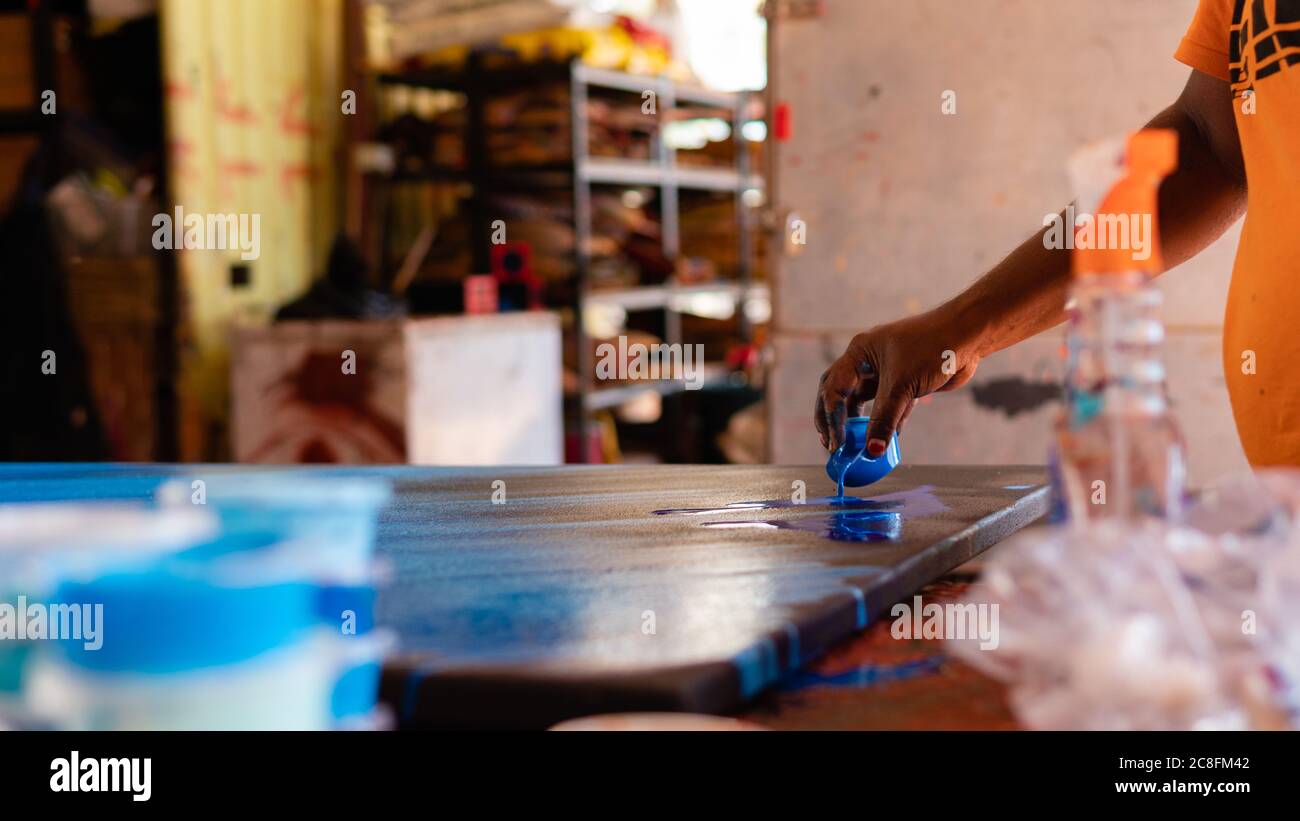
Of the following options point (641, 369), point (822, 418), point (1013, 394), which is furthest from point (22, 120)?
point (822, 418)

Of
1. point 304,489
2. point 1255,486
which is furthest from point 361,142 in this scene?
point 1255,486

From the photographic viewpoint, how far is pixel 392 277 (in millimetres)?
4973

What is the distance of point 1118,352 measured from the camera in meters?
0.70

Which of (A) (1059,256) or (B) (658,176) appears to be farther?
(B) (658,176)

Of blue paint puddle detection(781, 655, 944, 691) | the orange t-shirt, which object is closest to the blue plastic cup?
the orange t-shirt

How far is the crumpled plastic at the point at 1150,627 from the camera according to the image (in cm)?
65

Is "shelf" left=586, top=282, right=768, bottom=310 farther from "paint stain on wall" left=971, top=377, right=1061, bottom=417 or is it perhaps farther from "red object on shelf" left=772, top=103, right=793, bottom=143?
"paint stain on wall" left=971, top=377, right=1061, bottom=417

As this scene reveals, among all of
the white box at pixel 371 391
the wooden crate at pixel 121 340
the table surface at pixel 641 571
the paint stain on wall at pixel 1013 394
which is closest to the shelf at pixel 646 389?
the white box at pixel 371 391

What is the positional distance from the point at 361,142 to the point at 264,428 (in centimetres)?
144

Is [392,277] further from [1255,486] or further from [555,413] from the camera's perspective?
[1255,486]

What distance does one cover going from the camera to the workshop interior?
69 cm

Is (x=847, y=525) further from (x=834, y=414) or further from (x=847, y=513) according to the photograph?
(x=834, y=414)

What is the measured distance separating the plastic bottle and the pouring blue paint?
2.00 feet

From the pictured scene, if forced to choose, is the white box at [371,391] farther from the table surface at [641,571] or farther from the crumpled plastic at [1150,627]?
the crumpled plastic at [1150,627]
